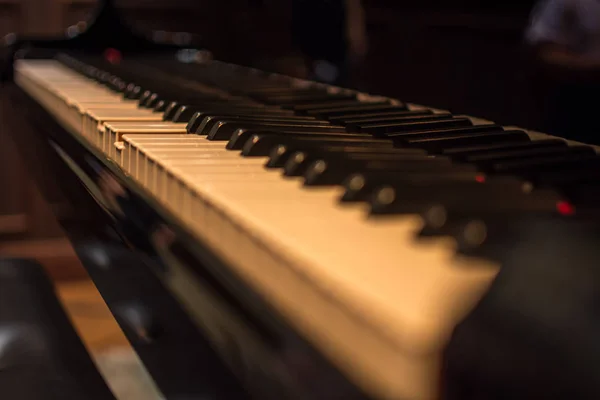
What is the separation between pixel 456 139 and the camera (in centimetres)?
76

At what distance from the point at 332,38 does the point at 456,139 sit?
0.74 m

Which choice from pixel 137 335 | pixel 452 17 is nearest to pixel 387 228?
pixel 137 335

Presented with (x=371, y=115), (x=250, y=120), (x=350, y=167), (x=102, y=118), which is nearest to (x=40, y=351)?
(x=102, y=118)

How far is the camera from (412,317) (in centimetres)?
29

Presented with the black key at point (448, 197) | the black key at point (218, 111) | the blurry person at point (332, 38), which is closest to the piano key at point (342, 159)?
the black key at point (448, 197)

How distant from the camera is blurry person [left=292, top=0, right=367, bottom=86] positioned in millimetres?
1414

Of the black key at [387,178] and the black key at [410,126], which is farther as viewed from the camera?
the black key at [410,126]

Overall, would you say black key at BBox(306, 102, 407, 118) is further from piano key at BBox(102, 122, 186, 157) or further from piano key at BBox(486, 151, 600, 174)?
piano key at BBox(486, 151, 600, 174)

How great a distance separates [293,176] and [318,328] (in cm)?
27

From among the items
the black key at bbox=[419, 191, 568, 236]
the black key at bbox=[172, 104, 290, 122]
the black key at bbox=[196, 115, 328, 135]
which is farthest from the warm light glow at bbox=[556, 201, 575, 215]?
the black key at bbox=[172, 104, 290, 122]

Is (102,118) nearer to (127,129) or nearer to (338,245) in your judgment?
(127,129)

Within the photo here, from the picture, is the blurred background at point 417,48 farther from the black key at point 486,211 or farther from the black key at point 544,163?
the black key at point 486,211

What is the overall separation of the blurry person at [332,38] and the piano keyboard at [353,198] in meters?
0.33

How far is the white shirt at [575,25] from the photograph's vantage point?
920 millimetres
